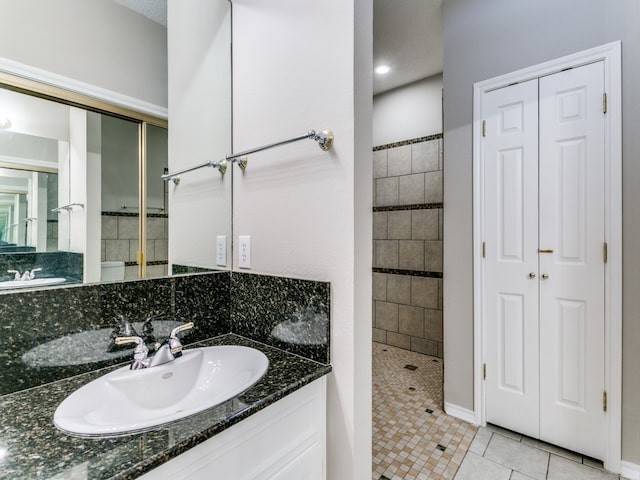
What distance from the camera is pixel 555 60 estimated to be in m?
1.67

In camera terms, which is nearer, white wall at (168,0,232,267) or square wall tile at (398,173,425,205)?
white wall at (168,0,232,267)

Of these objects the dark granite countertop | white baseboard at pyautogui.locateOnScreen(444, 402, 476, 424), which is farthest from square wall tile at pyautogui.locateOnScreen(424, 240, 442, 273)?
the dark granite countertop

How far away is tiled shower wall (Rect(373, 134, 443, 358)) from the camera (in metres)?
3.04

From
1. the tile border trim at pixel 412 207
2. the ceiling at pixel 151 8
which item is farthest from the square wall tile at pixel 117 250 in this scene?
the tile border trim at pixel 412 207

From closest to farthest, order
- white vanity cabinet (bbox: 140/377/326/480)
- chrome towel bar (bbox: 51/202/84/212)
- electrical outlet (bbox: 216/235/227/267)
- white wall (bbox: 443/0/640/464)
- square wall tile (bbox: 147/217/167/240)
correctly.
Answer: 1. white vanity cabinet (bbox: 140/377/326/480)
2. chrome towel bar (bbox: 51/202/84/212)
3. square wall tile (bbox: 147/217/167/240)
4. electrical outlet (bbox: 216/235/227/267)
5. white wall (bbox: 443/0/640/464)

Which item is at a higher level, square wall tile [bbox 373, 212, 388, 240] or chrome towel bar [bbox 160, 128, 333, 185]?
chrome towel bar [bbox 160, 128, 333, 185]

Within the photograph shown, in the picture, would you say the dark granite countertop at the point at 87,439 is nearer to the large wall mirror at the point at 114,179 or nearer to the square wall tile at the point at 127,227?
the large wall mirror at the point at 114,179

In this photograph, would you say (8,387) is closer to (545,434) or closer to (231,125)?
(231,125)

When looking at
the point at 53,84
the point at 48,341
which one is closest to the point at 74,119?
the point at 53,84

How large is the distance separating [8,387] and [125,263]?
43 centimetres

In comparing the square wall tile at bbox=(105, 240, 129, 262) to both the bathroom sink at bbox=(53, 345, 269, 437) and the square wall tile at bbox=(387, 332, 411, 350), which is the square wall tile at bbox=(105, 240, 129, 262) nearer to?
the bathroom sink at bbox=(53, 345, 269, 437)

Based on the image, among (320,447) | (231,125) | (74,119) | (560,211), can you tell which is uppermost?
(231,125)

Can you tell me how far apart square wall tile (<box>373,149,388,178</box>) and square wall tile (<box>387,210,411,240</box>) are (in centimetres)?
44

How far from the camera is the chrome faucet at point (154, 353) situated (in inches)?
37.4
